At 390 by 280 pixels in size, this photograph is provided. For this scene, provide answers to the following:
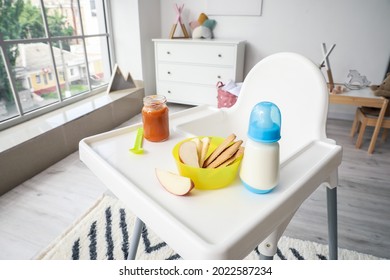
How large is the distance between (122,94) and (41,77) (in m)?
0.83

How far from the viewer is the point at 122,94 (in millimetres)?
2959

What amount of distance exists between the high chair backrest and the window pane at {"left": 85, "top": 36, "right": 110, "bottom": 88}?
2435mm

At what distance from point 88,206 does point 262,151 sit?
1363mm

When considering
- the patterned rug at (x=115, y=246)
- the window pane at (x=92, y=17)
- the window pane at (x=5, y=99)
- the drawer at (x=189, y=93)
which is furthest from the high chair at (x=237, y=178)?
the window pane at (x=92, y=17)

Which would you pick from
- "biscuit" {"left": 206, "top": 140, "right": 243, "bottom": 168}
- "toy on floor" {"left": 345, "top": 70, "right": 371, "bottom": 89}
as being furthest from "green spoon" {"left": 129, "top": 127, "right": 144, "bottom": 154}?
"toy on floor" {"left": 345, "top": 70, "right": 371, "bottom": 89}

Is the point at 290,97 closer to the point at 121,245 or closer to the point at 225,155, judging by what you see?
the point at 225,155

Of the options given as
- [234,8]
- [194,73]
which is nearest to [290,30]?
[234,8]

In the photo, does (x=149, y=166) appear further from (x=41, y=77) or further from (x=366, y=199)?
(x=41, y=77)

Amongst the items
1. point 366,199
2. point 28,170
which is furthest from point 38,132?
point 366,199

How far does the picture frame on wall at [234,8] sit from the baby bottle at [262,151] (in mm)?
2850

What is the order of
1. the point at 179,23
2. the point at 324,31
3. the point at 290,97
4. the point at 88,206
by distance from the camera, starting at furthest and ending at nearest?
the point at 179,23 < the point at 324,31 < the point at 88,206 < the point at 290,97

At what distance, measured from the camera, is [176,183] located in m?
0.58

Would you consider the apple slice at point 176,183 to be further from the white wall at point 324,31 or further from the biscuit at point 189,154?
the white wall at point 324,31

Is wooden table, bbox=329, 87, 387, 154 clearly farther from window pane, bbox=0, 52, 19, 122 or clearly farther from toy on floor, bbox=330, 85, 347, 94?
window pane, bbox=0, 52, 19, 122
